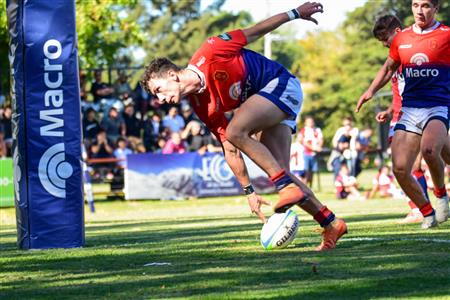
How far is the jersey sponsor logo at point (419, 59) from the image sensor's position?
10.3 m

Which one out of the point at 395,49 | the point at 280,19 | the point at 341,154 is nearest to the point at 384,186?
the point at 341,154

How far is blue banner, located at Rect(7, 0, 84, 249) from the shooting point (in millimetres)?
10172

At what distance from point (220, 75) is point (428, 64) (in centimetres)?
270

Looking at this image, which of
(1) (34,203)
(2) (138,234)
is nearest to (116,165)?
(2) (138,234)

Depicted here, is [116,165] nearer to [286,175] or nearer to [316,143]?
Result: [316,143]

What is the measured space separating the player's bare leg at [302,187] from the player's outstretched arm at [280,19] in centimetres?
82

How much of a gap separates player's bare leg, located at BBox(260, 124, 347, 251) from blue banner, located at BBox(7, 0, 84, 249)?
7.42ft

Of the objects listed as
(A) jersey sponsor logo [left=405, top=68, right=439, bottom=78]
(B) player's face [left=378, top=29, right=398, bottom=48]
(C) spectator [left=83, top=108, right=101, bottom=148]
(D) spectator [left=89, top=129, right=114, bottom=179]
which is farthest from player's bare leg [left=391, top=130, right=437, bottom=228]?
(C) spectator [left=83, top=108, right=101, bottom=148]

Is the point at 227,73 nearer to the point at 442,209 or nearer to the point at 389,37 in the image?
the point at 389,37

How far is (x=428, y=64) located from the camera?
1027 centimetres

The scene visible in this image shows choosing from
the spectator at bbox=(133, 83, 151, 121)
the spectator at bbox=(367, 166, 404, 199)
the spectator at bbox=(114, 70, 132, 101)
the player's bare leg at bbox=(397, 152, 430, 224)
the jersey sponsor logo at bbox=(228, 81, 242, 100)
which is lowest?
the spectator at bbox=(367, 166, 404, 199)

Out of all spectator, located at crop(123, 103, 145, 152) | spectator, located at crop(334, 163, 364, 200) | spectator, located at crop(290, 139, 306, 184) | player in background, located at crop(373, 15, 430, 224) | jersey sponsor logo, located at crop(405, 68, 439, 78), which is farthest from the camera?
spectator, located at crop(123, 103, 145, 152)

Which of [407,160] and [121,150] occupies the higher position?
[407,160]

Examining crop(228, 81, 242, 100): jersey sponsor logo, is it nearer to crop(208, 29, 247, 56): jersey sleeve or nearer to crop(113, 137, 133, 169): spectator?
crop(208, 29, 247, 56): jersey sleeve
